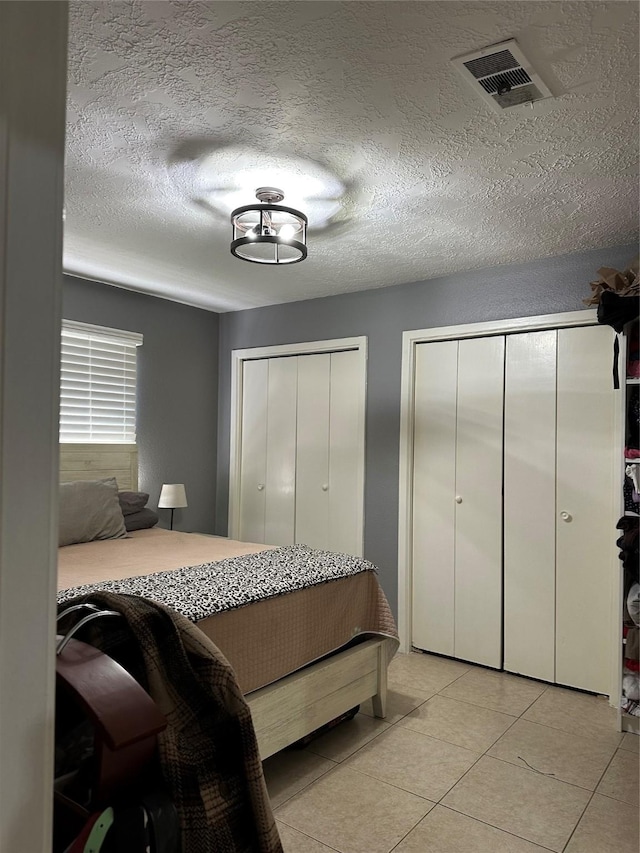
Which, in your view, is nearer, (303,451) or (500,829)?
(500,829)

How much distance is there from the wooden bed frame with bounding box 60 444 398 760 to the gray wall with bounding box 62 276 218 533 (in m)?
2.30

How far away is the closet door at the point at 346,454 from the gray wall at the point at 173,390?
1190mm

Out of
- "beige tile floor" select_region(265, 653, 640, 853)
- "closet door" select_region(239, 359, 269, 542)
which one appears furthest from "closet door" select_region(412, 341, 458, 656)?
"closet door" select_region(239, 359, 269, 542)

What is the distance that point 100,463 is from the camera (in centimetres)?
435

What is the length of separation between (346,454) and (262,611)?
Answer: 7.00 feet

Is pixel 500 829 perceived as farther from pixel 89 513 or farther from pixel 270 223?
pixel 89 513

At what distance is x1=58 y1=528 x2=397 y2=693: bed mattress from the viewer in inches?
93.5

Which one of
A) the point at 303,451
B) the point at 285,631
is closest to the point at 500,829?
the point at 285,631

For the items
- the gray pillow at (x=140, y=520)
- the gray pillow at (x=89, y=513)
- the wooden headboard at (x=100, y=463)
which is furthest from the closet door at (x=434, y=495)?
the wooden headboard at (x=100, y=463)

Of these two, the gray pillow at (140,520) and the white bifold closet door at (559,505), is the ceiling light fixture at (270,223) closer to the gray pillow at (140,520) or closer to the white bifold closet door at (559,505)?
the white bifold closet door at (559,505)

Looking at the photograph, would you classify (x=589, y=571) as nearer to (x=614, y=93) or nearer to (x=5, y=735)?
(x=614, y=93)

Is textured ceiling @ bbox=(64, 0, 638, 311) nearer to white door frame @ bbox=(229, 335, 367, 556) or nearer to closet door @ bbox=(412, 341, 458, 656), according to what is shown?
closet door @ bbox=(412, 341, 458, 656)

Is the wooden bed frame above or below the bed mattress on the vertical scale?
below

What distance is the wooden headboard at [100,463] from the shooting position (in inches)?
164
